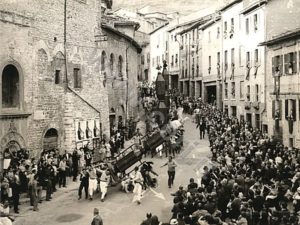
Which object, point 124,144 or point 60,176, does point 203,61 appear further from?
point 60,176

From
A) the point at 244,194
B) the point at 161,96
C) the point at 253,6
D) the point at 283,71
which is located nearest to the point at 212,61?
the point at 253,6

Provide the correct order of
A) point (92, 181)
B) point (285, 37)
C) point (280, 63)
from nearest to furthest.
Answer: point (92, 181) → point (285, 37) → point (280, 63)

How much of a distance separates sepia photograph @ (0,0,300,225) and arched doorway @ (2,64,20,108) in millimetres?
58

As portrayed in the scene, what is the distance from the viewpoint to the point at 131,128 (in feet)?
116

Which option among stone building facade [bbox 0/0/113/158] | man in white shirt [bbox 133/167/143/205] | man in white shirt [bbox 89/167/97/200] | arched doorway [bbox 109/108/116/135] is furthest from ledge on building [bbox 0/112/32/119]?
arched doorway [bbox 109/108/116/135]

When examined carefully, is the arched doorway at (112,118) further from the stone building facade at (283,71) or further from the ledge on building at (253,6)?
the ledge on building at (253,6)

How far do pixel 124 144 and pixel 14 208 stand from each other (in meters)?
15.9

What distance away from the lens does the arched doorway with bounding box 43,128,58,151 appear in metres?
24.9

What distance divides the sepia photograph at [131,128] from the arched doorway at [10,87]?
6cm

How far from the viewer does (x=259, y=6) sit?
34.4 metres

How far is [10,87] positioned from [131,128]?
45.8ft

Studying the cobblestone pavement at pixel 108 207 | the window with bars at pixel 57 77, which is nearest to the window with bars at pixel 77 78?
the window with bars at pixel 57 77

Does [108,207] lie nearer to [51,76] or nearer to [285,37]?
[51,76]

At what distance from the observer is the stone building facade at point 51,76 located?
22.2 m
